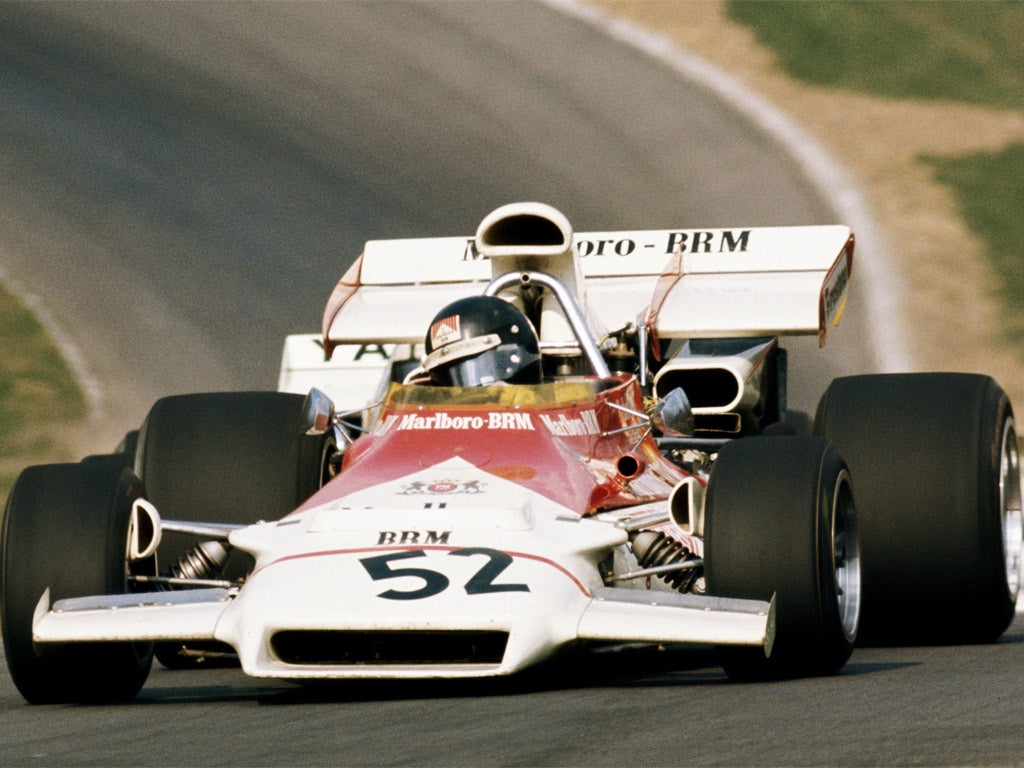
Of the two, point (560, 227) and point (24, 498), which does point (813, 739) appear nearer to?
point (24, 498)

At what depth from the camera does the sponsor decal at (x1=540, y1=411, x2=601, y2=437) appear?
7.99 m

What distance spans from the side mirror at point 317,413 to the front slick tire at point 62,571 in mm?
1372

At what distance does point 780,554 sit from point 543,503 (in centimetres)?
92

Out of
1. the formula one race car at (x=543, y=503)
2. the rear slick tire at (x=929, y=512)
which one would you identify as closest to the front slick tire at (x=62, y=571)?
the formula one race car at (x=543, y=503)

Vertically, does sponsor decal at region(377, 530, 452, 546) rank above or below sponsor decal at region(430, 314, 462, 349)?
below

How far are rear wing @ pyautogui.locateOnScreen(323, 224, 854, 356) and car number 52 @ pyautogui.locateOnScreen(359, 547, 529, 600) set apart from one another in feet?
9.46

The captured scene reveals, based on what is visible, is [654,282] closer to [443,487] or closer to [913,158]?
[443,487]

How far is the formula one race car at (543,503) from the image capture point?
671 cm

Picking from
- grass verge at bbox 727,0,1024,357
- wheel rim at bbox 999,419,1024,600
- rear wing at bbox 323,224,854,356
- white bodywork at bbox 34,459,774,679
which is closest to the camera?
white bodywork at bbox 34,459,774,679

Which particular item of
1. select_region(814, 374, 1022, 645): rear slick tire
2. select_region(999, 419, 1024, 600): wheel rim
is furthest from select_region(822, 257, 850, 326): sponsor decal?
select_region(814, 374, 1022, 645): rear slick tire

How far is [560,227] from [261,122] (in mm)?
16035

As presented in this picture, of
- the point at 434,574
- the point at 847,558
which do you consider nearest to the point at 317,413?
the point at 434,574

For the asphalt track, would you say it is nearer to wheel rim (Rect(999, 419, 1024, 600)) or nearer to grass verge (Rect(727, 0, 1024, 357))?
wheel rim (Rect(999, 419, 1024, 600))

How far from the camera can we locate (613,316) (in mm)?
10547
